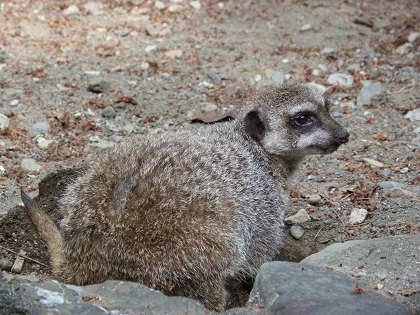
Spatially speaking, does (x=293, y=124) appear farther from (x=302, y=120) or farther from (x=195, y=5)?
(x=195, y=5)

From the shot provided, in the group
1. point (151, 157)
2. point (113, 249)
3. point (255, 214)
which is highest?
point (151, 157)

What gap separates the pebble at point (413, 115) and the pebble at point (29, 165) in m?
3.85

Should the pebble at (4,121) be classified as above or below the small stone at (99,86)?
above

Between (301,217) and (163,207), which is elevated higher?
Result: (163,207)

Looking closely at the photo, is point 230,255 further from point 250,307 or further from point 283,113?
point 283,113

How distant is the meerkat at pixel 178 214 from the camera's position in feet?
12.2

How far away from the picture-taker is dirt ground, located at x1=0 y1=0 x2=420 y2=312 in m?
5.16

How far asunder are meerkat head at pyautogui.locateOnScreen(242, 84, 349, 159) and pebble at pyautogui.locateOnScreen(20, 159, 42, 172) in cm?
190

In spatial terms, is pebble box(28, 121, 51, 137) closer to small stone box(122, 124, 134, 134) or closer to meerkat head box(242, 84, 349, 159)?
small stone box(122, 124, 134, 134)

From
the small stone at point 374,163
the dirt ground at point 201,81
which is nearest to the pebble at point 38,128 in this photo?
the dirt ground at point 201,81

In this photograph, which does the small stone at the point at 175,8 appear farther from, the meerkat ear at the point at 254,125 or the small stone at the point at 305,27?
the meerkat ear at the point at 254,125

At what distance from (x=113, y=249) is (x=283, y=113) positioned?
1929mm

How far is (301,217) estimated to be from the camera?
5195mm

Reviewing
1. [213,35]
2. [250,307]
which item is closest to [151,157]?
[250,307]
